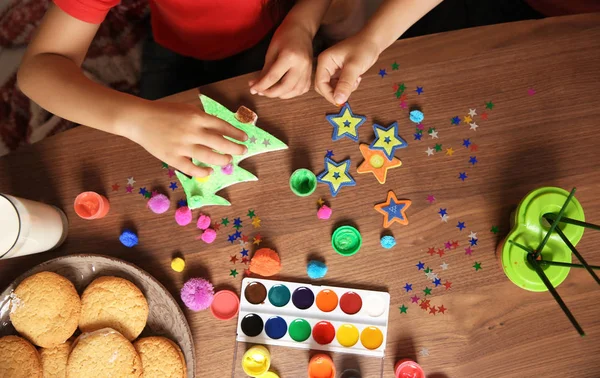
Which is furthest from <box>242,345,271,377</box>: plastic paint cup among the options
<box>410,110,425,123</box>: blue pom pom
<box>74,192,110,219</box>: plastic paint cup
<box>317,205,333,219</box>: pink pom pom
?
<box>410,110,425,123</box>: blue pom pom

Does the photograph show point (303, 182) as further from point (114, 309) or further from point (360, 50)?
point (114, 309)

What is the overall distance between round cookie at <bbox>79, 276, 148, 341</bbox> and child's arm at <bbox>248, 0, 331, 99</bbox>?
14.7 inches

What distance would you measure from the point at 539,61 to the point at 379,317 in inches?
19.3

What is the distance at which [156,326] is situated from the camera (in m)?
0.70

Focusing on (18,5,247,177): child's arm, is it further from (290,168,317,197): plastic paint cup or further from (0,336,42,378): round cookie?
(0,336,42,378): round cookie

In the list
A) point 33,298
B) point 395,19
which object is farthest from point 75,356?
point 395,19

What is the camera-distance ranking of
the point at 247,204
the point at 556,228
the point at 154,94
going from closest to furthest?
1. the point at 556,228
2. the point at 247,204
3. the point at 154,94

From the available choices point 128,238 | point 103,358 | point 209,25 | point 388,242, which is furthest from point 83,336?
point 209,25

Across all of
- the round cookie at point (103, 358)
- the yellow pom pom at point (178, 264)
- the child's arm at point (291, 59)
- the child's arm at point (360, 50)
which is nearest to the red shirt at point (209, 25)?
the child's arm at point (291, 59)

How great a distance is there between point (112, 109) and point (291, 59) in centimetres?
29

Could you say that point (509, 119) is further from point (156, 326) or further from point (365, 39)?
point (156, 326)

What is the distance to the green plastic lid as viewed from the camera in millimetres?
720

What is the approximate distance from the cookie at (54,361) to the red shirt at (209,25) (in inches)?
24.2

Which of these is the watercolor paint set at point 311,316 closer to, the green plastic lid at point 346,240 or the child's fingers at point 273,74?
the green plastic lid at point 346,240
